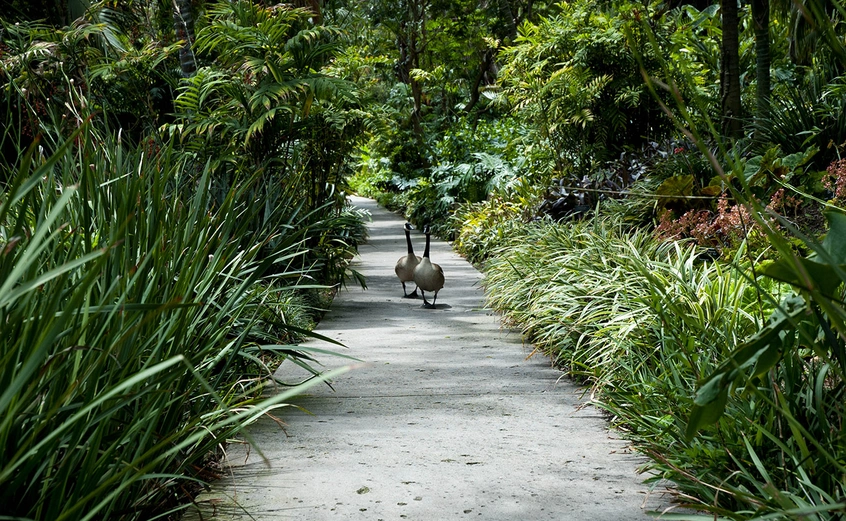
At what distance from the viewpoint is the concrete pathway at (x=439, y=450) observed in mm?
3059

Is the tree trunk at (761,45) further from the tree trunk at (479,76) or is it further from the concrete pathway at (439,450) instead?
the tree trunk at (479,76)

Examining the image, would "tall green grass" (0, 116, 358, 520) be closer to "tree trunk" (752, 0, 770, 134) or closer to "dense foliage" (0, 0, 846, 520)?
"dense foliage" (0, 0, 846, 520)

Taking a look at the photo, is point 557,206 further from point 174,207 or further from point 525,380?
point 174,207

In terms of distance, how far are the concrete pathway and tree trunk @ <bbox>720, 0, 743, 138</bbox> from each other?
4531mm

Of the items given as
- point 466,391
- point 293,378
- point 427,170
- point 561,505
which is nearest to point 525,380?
point 466,391

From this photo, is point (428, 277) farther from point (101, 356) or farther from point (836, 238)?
point (836, 238)

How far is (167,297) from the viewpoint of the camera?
283 centimetres

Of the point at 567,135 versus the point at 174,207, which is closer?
the point at 174,207

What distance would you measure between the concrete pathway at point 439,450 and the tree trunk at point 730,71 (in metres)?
4.53

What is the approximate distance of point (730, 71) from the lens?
910 centimetres

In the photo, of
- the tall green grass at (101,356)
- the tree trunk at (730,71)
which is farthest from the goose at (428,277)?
the tall green grass at (101,356)

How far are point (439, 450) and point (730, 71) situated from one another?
693 centimetres

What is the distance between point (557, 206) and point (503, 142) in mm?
7990

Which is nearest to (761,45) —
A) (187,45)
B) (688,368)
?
(187,45)
